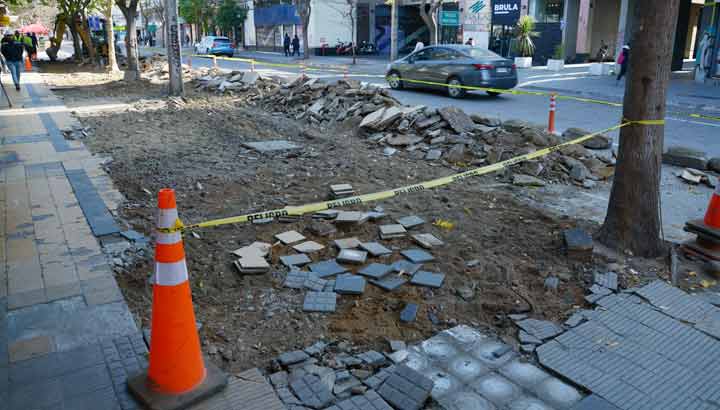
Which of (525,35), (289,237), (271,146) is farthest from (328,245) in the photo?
(525,35)

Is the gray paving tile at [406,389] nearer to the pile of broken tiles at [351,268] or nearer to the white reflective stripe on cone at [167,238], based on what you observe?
the pile of broken tiles at [351,268]

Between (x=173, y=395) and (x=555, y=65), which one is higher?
(x=555, y=65)

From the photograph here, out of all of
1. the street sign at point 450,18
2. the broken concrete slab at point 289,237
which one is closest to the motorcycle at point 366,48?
the street sign at point 450,18

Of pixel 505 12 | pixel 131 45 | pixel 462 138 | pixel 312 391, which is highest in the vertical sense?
pixel 505 12

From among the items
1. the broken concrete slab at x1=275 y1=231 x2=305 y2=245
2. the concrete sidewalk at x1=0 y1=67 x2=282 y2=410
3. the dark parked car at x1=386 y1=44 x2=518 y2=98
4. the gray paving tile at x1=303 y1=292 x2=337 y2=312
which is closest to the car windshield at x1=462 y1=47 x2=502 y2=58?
the dark parked car at x1=386 y1=44 x2=518 y2=98

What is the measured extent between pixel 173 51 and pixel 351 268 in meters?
16.1

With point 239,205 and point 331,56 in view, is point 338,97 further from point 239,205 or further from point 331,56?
point 331,56

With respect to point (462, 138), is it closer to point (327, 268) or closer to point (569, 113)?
point (327, 268)

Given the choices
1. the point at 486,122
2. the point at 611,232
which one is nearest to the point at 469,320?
the point at 611,232

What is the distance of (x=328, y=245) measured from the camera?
5.64m

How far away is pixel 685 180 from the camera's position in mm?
8320

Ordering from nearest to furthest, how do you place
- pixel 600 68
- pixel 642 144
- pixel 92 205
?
pixel 642 144
pixel 92 205
pixel 600 68

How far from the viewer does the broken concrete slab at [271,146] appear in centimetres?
1008

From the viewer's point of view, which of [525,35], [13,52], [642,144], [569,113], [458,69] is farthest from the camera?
[525,35]
